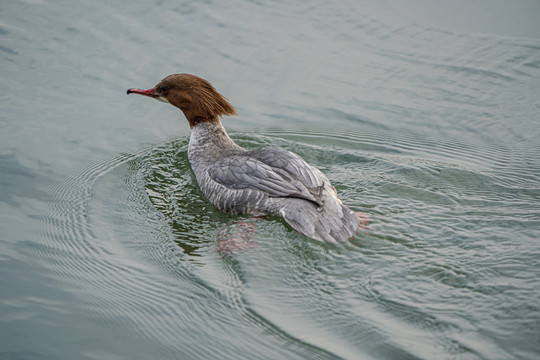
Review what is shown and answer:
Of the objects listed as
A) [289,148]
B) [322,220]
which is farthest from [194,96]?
[322,220]

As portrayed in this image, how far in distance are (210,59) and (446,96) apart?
3.62 metres

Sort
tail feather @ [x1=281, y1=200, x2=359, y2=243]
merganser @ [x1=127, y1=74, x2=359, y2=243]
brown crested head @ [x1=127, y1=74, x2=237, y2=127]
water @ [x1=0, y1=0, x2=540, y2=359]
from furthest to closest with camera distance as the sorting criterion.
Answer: brown crested head @ [x1=127, y1=74, x2=237, y2=127] → merganser @ [x1=127, y1=74, x2=359, y2=243] → tail feather @ [x1=281, y1=200, x2=359, y2=243] → water @ [x1=0, y1=0, x2=540, y2=359]

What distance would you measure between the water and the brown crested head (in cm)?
73

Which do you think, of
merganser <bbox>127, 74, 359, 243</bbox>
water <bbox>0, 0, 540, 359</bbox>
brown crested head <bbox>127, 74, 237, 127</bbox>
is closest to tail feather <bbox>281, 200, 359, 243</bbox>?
merganser <bbox>127, 74, 359, 243</bbox>

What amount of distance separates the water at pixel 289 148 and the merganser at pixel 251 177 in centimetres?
19

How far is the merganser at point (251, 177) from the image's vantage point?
5.56 metres

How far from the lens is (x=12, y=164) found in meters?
6.69

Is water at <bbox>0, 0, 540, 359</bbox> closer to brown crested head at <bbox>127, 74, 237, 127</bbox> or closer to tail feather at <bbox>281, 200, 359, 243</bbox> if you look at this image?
tail feather at <bbox>281, 200, 359, 243</bbox>

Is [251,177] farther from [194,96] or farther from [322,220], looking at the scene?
[194,96]

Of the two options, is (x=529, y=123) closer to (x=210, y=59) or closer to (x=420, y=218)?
(x=420, y=218)

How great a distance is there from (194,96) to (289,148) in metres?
1.40

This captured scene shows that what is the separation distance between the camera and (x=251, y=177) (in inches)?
240

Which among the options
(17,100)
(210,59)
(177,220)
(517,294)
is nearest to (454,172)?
(517,294)

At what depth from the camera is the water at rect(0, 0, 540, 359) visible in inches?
171
